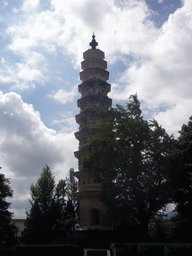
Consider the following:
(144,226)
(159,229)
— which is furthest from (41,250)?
(159,229)

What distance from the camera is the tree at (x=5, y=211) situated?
27.7 metres

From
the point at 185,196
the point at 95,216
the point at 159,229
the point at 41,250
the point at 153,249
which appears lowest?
the point at 159,229

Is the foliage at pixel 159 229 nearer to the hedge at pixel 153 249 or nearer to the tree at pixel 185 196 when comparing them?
the tree at pixel 185 196

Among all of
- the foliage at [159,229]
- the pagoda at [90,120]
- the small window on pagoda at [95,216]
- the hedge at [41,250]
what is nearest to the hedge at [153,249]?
the hedge at [41,250]

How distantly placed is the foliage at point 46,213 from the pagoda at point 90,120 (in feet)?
8.81

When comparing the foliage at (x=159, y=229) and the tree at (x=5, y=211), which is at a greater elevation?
the tree at (x=5, y=211)

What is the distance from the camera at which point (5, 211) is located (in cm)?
2917

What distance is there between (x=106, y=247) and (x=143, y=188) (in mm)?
9688

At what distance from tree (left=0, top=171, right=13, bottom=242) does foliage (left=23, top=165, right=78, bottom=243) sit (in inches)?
155

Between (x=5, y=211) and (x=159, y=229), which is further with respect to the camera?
(x=159, y=229)

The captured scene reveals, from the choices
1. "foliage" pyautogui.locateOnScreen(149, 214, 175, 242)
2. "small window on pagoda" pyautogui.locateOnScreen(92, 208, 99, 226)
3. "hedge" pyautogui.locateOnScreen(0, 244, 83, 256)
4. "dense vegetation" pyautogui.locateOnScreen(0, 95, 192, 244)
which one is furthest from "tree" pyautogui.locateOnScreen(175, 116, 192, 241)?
"small window on pagoda" pyautogui.locateOnScreen(92, 208, 99, 226)

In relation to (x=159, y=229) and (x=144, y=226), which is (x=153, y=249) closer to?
(x=144, y=226)

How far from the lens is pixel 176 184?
85.3 feet

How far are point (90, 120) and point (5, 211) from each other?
19.4m
